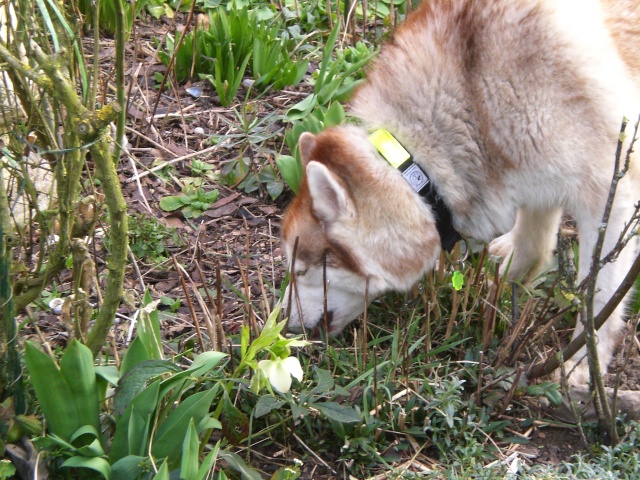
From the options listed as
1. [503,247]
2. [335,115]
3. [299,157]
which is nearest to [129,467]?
[299,157]

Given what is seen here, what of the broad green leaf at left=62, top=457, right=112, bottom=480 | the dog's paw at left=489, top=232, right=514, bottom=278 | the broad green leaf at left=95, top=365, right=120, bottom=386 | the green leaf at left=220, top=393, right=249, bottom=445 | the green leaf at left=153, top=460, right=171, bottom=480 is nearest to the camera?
the green leaf at left=153, top=460, right=171, bottom=480

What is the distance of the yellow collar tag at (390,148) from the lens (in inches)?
139

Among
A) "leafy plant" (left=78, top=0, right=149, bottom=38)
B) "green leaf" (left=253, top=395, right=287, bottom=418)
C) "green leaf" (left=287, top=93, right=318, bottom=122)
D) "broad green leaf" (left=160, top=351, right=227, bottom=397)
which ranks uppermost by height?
"leafy plant" (left=78, top=0, right=149, bottom=38)

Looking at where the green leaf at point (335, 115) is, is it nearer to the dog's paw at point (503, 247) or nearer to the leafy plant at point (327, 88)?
the leafy plant at point (327, 88)

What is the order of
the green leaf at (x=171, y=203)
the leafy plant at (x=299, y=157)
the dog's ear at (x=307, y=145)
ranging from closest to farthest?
1. the dog's ear at (x=307, y=145)
2. the leafy plant at (x=299, y=157)
3. the green leaf at (x=171, y=203)

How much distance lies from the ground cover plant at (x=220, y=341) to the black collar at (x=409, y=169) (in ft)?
1.15

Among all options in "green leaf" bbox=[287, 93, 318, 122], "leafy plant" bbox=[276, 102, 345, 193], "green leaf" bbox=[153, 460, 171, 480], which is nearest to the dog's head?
"leafy plant" bbox=[276, 102, 345, 193]

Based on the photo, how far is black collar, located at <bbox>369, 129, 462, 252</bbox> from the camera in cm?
353

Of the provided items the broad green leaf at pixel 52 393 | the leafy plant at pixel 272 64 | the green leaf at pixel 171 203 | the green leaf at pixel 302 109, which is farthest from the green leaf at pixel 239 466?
the leafy plant at pixel 272 64

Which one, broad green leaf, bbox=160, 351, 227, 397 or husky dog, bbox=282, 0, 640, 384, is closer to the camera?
broad green leaf, bbox=160, 351, 227, 397

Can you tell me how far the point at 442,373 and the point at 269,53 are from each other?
119 inches

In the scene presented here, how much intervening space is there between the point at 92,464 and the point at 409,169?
189cm

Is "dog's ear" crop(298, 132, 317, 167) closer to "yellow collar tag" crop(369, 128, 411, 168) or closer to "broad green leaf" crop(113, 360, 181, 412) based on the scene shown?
"yellow collar tag" crop(369, 128, 411, 168)

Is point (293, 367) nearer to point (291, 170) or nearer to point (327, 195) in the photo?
point (327, 195)
